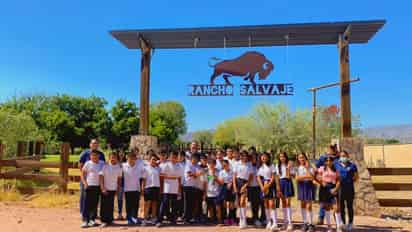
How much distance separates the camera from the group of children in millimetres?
5910

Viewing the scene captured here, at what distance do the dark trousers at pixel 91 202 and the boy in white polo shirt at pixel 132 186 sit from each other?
0.56 metres

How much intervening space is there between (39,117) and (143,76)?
39.1 metres

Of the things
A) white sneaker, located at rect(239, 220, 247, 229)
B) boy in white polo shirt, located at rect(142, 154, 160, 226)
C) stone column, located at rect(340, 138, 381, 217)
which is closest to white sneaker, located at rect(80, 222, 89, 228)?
boy in white polo shirt, located at rect(142, 154, 160, 226)

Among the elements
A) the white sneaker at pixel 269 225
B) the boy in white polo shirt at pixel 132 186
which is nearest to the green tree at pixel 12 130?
the boy in white polo shirt at pixel 132 186

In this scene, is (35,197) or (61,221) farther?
(35,197)

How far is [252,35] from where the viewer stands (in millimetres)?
8422

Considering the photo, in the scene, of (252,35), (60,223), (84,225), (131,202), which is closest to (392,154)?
(252,35)

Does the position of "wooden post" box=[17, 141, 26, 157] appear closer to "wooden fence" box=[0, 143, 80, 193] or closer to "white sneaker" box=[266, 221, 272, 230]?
"wooden fence" box=[0, 143, 80, 193]

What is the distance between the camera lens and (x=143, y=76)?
29.0 feet

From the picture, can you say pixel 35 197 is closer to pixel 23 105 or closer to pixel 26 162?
pixel 26 162

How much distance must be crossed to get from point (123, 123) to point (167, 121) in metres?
8.45

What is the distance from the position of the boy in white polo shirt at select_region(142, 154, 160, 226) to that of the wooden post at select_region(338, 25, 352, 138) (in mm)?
4851

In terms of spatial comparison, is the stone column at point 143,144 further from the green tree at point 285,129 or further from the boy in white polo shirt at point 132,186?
the green tree at point 285,129

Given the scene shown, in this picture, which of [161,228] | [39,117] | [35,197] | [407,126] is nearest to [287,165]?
[161,228]
